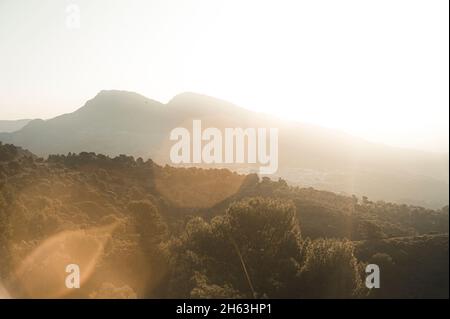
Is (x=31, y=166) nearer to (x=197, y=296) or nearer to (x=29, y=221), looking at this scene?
(x=29, y=221)

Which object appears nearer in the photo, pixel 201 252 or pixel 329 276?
pixel 329 276

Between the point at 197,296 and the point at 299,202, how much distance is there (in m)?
59.2

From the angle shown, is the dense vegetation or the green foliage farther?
the green foliage

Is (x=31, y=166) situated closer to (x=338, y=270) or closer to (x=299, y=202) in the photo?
(x=299, y=202)

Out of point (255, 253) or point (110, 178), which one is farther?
point (110, 178)

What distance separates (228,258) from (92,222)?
26130 millimetres

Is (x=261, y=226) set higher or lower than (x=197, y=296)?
higher

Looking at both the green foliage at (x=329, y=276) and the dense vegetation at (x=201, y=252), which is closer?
the dense vegetation at (x=201, y=252)

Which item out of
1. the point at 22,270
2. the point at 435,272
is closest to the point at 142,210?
the point at 22,270

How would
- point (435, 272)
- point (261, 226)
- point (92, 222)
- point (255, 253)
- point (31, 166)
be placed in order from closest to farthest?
point (255, 253) < point (261, 226) < point (92, 222) < point (435, 272) < point (31, 166)

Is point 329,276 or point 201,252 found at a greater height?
point 201,252

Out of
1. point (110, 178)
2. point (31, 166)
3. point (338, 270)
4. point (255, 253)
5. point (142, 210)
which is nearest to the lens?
point (338, 270)
